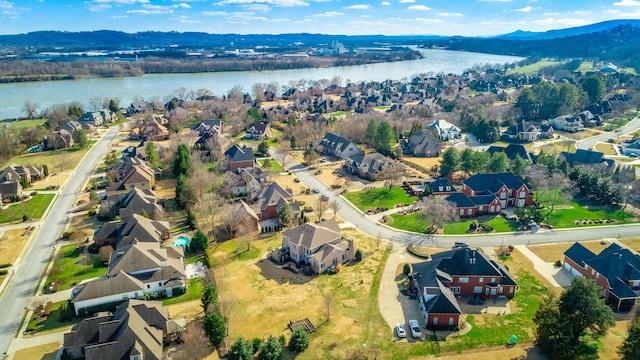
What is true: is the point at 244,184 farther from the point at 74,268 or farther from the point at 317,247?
the point at 74,268

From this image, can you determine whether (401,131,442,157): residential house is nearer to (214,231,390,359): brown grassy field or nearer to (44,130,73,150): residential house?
(214,231,390,359): brown grassy field

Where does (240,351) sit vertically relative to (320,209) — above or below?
below

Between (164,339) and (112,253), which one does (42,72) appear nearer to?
(112,253)

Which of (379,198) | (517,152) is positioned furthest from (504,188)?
(517,152)

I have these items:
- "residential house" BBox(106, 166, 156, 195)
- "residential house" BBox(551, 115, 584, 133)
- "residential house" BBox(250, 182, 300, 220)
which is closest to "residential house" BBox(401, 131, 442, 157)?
"residential house" BBox(250, 182, 300, 220)

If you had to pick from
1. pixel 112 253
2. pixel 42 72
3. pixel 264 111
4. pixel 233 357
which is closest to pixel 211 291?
pixel 233 357

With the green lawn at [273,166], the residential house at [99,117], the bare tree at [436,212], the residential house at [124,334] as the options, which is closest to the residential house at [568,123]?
the bare tree at [436,212]
